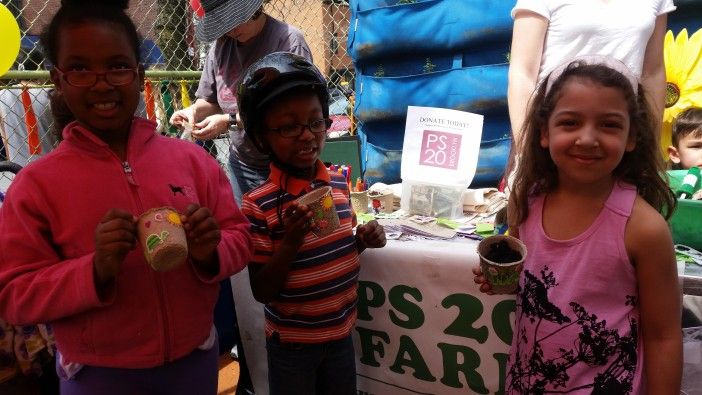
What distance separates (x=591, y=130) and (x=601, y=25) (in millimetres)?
983

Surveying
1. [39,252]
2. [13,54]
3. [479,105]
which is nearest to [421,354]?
[39,252]

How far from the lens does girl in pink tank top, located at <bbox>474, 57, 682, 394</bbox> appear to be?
1.28 meters

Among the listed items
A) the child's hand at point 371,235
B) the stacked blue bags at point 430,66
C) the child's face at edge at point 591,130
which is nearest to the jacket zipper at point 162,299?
the child's hand at point 371,235

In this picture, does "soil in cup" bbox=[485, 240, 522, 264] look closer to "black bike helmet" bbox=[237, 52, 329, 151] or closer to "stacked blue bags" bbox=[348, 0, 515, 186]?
"black bike helmet" bbox=[237, 52, 329, 151]

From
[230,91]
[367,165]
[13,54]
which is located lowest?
[367,165]

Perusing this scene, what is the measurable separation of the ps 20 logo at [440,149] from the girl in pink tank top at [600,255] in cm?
88

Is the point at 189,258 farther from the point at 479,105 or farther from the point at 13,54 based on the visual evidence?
the point at 479,105

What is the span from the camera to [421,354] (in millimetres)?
2076

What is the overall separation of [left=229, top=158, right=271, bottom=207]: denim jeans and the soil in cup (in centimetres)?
155

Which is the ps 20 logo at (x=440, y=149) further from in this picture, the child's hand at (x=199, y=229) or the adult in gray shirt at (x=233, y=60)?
the child's hand at (x=199, y=229)

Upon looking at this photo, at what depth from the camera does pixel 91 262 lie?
121cm

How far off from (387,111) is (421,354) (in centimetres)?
176

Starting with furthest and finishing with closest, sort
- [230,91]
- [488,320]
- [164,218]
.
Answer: [230,91], [488,320], [164,218]

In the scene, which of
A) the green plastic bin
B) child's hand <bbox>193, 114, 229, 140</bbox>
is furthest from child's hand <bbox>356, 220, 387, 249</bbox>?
child's hand <bbox>193, 114, 229, 140</bbox>
